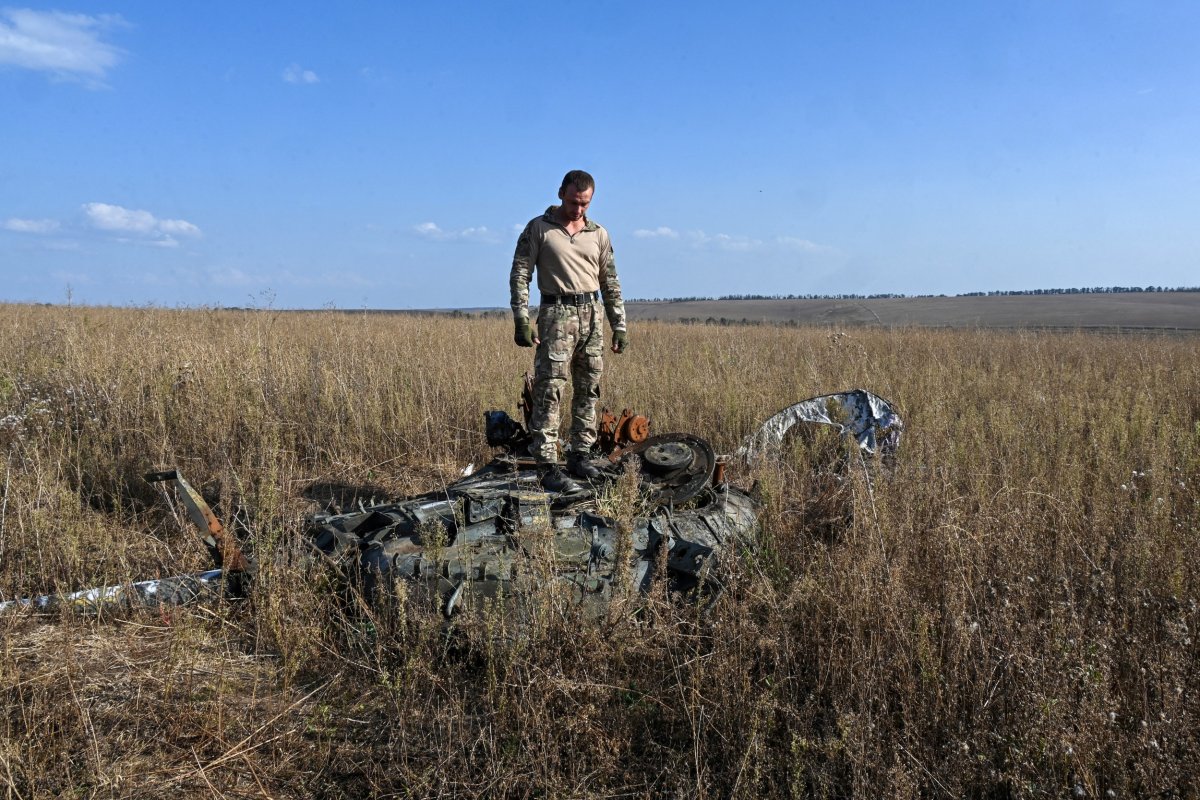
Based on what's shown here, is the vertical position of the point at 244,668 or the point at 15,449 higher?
the point at 15,449

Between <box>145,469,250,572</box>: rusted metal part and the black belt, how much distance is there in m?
2.62

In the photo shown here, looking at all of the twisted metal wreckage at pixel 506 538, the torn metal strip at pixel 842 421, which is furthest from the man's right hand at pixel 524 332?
the torn metal strip at pixel 842 421

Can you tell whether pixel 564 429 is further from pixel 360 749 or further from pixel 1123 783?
pixel 1123 783

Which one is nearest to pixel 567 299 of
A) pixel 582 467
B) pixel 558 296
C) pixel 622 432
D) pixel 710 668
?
pixel 558 296

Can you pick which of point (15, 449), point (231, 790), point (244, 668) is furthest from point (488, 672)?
point (15, 449)

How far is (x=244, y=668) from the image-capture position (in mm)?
3002

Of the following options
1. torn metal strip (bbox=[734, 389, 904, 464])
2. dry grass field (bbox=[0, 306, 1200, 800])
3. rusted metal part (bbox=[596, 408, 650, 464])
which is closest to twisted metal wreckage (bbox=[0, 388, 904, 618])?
dry grass field (bbox=[0, 306, 1200, 800])

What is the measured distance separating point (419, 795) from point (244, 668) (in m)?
1.16

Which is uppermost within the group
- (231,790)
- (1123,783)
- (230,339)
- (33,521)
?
(230,339)

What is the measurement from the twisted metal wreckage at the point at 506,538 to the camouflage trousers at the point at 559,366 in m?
0.55

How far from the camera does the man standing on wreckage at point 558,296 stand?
5242 millimetres

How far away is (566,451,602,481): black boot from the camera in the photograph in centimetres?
450

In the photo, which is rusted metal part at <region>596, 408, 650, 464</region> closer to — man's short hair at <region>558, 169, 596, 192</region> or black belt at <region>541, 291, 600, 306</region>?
black belt at <region>541, 291, 600, 306</region>

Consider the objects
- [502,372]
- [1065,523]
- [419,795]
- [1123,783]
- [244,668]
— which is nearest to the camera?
[1123,783]
